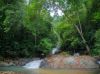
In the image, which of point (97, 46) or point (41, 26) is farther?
point (41, 26)

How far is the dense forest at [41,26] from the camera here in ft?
102

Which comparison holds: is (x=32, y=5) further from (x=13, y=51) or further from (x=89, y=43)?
(x=89, y=43)

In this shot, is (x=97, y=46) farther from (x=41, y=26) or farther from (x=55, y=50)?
(x=55, y=50)

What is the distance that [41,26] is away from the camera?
120ft

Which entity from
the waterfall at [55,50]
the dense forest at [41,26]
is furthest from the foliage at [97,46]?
Result: the waterfall at [55,50]

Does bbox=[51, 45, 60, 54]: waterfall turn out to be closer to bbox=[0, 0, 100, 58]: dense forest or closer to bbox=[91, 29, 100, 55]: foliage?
bbox=[0, 0, 100, 58]: dense forest

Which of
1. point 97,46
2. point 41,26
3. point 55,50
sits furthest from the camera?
point 55,50

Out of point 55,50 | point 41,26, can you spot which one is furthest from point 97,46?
point 55,50

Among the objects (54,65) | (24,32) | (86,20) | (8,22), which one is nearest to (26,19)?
(24,32)

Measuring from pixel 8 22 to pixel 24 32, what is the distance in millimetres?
4060

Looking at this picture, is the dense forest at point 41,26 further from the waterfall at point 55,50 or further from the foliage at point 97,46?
the waterfall at point 55,50


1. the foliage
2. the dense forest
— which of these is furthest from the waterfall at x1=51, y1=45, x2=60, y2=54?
the foliage

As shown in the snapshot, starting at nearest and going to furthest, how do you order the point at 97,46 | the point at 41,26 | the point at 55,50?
the point at 97,46, the point at 41,26, the point at 55,50

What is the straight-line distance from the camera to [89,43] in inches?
1292
